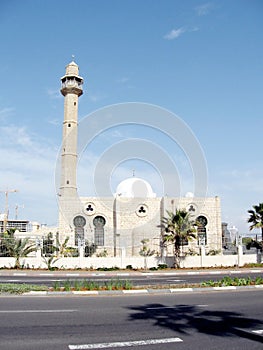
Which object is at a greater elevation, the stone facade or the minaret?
the minaret

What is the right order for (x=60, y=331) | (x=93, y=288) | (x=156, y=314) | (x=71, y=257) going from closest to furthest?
(x=60, y=331)
(x=156, y=314)
(x=93, y=288)
(x=71, y=257)

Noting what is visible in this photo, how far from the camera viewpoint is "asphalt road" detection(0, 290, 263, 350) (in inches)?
225

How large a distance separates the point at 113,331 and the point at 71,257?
2041 cm

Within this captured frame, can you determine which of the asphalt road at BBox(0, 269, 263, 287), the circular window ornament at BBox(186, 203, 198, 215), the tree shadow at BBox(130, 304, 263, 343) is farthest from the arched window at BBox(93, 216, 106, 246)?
the tree shadow at BBox(130, 304, 263, 343)

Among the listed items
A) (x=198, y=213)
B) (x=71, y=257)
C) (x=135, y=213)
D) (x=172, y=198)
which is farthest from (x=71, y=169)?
(x=71, y=257)

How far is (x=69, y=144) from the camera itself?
4631 cm

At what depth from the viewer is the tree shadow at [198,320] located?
6543mm

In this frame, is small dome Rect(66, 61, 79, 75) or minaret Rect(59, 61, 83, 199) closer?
minaret Rect(59, 61, 83, 199)

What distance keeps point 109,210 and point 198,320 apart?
38.8 m

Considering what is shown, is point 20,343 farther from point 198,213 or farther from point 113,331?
point 198,213

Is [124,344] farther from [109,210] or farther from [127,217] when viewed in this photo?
[127,217]

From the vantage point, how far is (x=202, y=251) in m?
28.5

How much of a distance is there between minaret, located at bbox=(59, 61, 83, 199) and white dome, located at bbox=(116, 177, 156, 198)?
651 centimetres

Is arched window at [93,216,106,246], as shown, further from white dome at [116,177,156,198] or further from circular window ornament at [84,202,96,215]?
white dome at [116,177,156,198]
